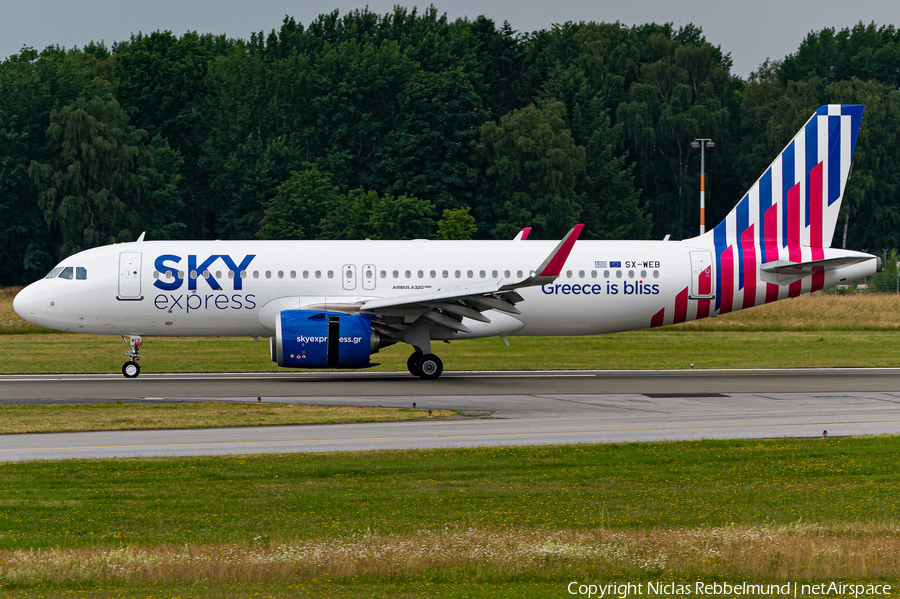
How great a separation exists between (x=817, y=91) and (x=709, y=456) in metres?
92.5

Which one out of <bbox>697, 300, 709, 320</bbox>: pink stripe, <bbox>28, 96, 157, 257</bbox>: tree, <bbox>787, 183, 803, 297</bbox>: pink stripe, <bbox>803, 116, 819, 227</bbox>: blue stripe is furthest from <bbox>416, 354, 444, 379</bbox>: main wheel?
<bbox>28, 96, 157, 257</bbox>: tree

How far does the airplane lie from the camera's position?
29.1m

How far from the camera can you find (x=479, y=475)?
594 inches

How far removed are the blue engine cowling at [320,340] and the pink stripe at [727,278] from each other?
1081 centimetres

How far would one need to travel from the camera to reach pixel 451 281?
30.4 m

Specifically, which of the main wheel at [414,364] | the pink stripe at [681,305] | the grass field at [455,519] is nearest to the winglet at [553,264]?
the main wheel at [414,364]

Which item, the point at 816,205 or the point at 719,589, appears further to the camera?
the point at 816,205

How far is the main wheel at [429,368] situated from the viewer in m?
29.2


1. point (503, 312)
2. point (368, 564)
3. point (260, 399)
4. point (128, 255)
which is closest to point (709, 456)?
point (368, 564)

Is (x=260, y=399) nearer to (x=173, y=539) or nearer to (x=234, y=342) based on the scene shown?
(x=173, y=539)

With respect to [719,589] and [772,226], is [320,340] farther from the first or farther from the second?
[719,589]

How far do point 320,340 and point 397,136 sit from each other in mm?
61939

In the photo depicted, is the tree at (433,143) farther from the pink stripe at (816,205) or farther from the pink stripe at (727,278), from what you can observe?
the pink stripe at (727,278)

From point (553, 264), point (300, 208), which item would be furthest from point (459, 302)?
point (300, 208)
